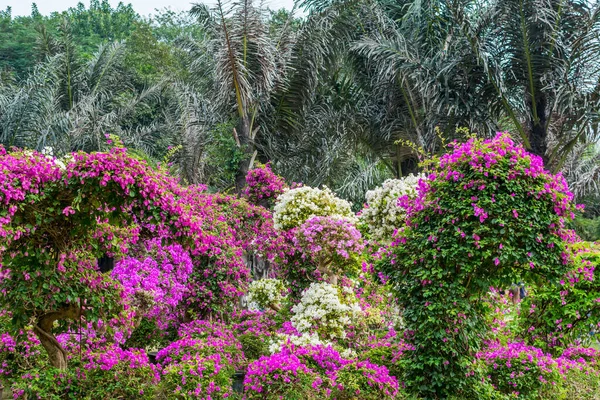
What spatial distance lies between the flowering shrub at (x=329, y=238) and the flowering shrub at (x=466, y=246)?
4.55 feet

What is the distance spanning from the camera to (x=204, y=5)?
42.8 feet

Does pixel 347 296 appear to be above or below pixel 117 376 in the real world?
below

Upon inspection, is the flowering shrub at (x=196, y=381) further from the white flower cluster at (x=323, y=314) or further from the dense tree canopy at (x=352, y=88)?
the dense tree canopy at (x=352, y=88)

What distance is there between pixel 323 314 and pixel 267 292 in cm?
222

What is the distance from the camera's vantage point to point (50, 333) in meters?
6.11

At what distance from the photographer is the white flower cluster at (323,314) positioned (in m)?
6.93

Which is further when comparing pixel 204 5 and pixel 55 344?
pixel 204 5

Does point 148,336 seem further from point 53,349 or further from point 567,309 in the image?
point 567,309

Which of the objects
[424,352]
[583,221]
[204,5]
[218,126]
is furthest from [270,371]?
[583,221]

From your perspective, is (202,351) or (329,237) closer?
(202,351)

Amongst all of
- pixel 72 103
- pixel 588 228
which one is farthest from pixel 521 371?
pixel 588 228

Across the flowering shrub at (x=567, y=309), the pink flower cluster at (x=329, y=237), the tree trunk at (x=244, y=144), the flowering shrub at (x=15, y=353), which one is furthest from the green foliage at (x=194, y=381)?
the tree trunk at (x=244, y=144)

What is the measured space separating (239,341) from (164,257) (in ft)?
7.12

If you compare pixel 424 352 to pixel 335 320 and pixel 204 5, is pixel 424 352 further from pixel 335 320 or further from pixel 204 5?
pixel 204 5
